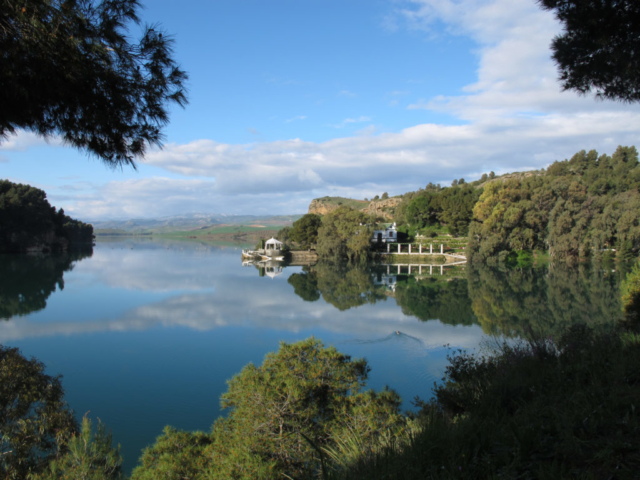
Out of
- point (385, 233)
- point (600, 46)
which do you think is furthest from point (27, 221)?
point (600, 46)

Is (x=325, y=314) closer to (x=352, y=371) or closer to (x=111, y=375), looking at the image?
(x=111, y=375)

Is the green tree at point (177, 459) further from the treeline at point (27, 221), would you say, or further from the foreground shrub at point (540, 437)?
the treeline at point (27, 221)

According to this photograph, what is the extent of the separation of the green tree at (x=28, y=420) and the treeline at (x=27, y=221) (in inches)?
2416

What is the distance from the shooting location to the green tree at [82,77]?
4.02 meters

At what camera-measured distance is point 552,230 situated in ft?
142

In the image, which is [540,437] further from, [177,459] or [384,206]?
[384,206]

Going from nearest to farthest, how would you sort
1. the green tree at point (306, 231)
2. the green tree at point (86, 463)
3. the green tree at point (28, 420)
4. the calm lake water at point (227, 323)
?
the green tree at point (86, 463)
the green tree at point (28, 420)
the calm lake water at point (227, 323)
the green tree at point (306, 231)

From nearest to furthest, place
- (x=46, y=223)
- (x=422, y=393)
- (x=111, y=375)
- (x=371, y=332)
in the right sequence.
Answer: (x=422, y=393), (x=111, y=375), (x=371, y=332), (x=46, y=223)

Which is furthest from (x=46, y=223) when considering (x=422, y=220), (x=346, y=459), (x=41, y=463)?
(x=346, y=459)

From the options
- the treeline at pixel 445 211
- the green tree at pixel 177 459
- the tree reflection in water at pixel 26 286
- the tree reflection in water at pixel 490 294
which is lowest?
the tree reflection in water at pixel 490 294

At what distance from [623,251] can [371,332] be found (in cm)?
3430

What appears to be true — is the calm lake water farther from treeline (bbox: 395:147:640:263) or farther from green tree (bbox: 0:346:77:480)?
treeline (bbox: 395:147:640:263)

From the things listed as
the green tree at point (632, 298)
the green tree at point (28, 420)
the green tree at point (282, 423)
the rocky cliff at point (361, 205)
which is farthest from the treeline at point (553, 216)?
the green tree at point (28, 420)

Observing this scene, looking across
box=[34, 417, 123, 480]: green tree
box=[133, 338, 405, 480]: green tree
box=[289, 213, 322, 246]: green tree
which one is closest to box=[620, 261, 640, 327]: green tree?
box=[133, 338, 405, 480]: green tree
